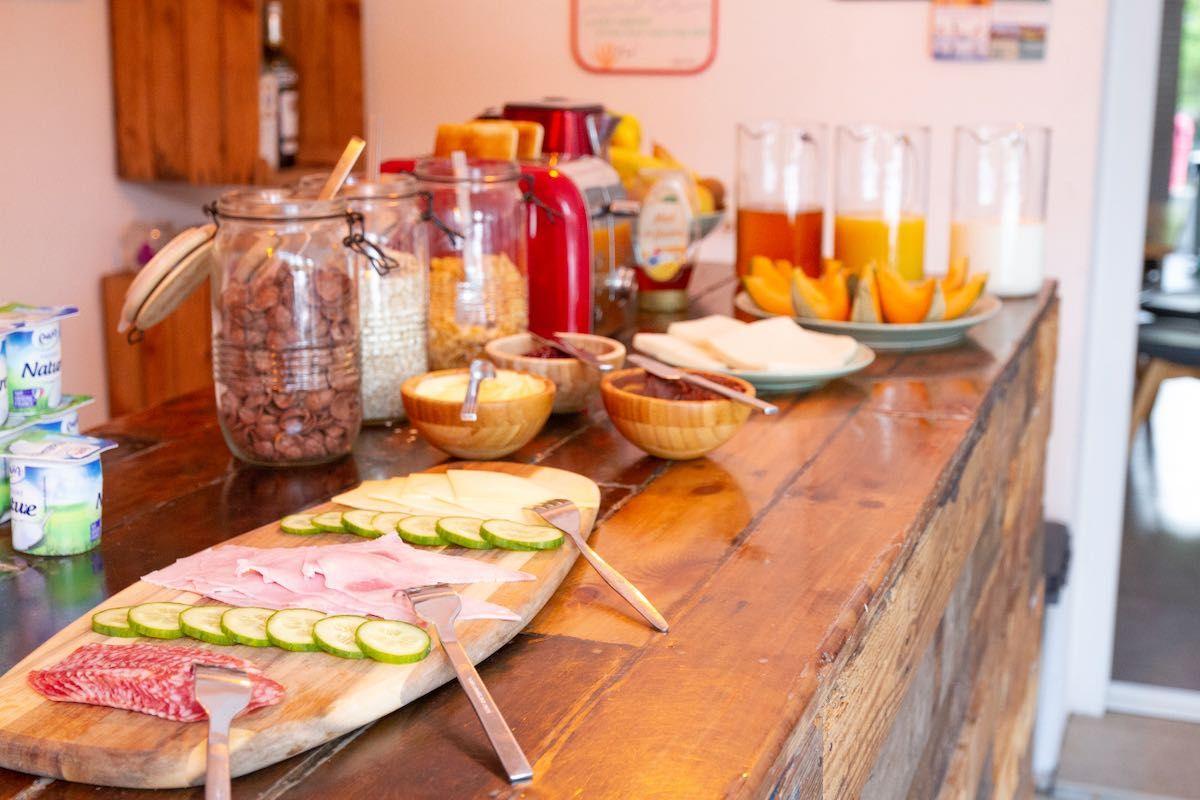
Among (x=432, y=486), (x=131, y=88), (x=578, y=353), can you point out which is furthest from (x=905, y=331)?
(x=131, y=88)

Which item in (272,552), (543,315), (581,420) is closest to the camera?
(272,552)

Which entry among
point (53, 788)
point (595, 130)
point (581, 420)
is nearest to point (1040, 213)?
point (595, 130)

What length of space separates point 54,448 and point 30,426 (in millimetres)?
64

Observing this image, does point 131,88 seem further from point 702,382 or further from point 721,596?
point 721,596

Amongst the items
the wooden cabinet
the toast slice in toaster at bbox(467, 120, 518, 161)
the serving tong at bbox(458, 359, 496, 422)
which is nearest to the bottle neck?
the wooden cabinet

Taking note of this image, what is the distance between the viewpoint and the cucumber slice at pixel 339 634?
2.58 ft

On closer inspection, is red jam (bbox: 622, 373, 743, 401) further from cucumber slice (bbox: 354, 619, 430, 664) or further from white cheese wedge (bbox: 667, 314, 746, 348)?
cucumber slice (bbox: 354, 619, 430, 664)

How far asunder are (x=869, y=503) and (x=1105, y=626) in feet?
7.17

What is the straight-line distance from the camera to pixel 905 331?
1771mm

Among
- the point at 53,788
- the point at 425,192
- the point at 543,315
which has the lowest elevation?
the point at 53,788

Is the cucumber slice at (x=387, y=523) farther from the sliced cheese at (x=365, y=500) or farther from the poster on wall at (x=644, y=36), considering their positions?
the poster on wall at (x=644, y=36)

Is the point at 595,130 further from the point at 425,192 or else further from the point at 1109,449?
the point at 1109,449

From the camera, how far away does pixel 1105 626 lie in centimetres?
309

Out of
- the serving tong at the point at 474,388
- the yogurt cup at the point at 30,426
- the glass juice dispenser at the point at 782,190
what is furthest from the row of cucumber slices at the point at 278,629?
the glass juice dispenser at the point at 782,190
